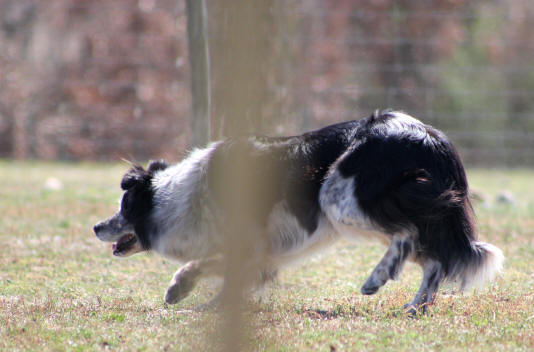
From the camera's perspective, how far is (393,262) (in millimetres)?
4250

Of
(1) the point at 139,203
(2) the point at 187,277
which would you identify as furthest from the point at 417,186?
(1) the point at 139,203

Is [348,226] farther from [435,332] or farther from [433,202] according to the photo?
[435,332]

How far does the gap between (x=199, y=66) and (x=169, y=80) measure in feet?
29.7

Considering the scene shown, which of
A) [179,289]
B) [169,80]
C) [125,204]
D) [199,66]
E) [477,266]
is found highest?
[199,66]

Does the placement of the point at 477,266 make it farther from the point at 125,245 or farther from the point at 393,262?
the point at 125,245

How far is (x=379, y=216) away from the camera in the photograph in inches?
166

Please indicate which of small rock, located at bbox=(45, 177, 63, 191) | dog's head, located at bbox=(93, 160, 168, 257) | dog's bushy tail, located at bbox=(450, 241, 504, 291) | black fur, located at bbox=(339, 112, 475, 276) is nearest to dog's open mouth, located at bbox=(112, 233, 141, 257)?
dog's head, located at bbox=(93, 160, 168, 257)

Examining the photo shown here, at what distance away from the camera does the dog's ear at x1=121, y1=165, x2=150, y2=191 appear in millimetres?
4980

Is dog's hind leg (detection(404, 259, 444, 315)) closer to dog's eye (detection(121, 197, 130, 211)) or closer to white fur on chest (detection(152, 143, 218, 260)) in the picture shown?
white fur on chest (detection(152, 143, 218, 260))

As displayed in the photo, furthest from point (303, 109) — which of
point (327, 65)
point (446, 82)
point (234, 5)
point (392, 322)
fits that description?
point (234, 5)

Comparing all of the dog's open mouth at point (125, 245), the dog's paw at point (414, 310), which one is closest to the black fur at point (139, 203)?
the dog's open mouth at point (125, 245)

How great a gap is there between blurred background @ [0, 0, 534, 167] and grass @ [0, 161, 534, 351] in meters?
6.50

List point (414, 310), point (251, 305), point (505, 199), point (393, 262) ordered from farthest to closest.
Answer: point (505, 199), point (393, 262), point (414, 310), point (251, 305)

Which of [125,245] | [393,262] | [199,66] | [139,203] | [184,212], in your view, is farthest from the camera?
[199,66]
